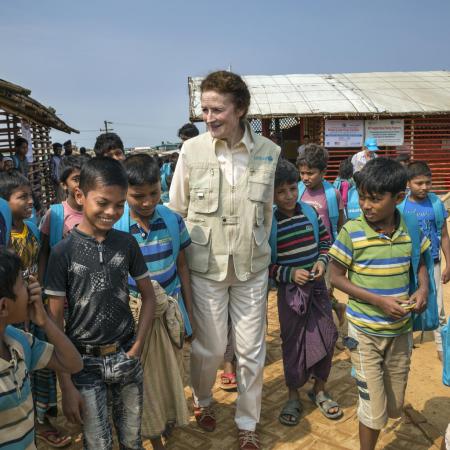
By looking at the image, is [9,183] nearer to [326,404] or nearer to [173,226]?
[173,226]

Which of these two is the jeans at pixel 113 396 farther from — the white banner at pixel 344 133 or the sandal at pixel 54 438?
the white banner at pixel 344 133

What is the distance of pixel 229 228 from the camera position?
8.73ft

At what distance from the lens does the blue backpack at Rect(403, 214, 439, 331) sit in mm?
2488

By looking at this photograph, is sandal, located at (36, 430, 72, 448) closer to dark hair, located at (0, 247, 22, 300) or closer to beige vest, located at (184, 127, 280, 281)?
beige vest, located at (184, 127, 280, 281)

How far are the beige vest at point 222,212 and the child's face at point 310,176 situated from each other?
4.18 feet

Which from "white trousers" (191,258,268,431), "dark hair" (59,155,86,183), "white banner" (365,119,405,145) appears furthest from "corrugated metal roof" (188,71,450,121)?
"white trousers" (191,258,268,431)

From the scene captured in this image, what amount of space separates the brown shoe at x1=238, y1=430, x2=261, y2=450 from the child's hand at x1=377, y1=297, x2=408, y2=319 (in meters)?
1.13

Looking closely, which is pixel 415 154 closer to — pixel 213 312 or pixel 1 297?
pixel 213 312

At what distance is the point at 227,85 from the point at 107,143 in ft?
7.32

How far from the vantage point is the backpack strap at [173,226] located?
255 cm

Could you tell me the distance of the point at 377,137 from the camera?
43.4ft

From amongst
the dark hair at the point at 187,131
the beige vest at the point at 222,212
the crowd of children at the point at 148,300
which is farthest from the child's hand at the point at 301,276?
the dark hair at the point at 187,131

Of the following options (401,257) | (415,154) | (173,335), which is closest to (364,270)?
(401,257)

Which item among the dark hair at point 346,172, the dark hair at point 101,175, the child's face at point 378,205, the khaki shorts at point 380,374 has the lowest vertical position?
the khaki shorts at point 380,374
